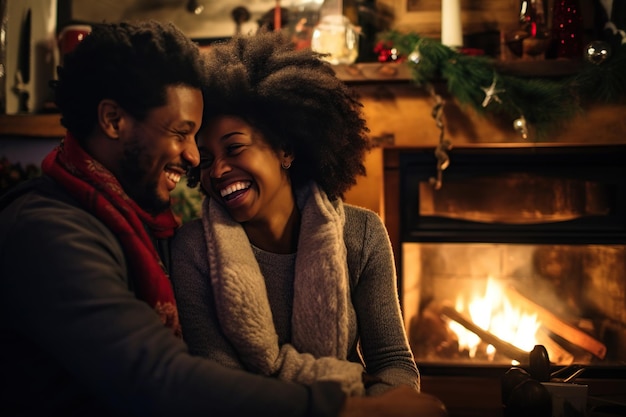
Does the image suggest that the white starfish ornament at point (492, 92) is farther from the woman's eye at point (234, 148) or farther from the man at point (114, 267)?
the man at point (114, 267)

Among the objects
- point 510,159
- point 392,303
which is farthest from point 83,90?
point 510,159

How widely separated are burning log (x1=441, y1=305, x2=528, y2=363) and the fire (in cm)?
5

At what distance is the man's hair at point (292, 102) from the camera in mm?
1226

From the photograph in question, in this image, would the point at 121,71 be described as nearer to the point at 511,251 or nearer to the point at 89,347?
the point at 89,347

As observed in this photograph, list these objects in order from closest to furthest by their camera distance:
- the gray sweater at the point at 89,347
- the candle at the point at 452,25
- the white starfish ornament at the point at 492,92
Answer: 1. the gray sweater at the point at 89,347
2. the white starfish ornament at the point at 492,92
3. the candle at the point at 452,25

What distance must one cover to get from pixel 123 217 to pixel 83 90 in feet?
0.74

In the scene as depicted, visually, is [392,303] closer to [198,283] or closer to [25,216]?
[198,283]

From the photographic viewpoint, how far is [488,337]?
74.5 inches

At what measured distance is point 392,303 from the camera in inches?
52.8

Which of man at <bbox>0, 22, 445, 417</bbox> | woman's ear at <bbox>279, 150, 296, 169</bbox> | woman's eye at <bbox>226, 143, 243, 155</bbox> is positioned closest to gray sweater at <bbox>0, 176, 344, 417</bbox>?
man at <bbox>0, 22, 445, 417</bbox>

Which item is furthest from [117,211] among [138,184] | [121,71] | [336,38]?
[336,38]

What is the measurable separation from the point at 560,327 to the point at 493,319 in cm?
23

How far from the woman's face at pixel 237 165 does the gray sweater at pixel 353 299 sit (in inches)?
3.8

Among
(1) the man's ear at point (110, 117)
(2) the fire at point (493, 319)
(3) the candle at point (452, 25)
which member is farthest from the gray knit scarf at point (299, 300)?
(2) the fire at point (493, 319)
